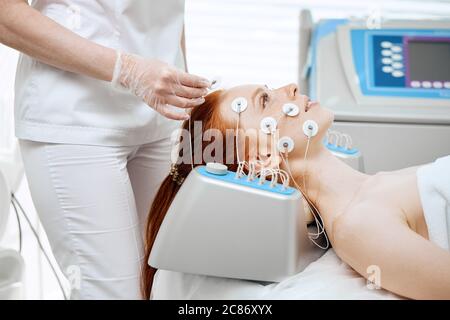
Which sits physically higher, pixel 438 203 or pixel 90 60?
pixel 90 60

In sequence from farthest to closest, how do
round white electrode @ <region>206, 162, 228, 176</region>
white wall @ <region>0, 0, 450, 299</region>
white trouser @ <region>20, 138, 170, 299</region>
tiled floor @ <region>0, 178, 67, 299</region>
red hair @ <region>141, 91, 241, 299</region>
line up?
white wall @ <region>0, 0, 450, 299</region> < tiled floor @ <region>0, 178, 67, 299</region> < red hair @ <region>141, 91, 241, 299</region> < white trouser @ <region>20, 138, 170, 299</region> < round white electrode @ <region>206, 162, 228, 176</region>

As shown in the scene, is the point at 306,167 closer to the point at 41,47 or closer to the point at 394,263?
the point at 394,263

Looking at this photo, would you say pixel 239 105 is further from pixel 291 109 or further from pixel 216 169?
pixel 216 169

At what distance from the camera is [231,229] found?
1078 mm

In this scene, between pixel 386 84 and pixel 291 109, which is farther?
pixel 386 84

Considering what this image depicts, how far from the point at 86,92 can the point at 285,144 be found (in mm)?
479

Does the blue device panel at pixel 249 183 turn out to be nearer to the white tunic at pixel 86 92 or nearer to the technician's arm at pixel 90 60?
the technician's arm at pixel 90 60

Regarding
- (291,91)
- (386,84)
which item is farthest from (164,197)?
(386,84)

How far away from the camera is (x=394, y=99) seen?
1858mm

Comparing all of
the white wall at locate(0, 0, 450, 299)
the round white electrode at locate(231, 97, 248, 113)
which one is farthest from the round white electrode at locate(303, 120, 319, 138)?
the white wall at locate(0, 0, 450, 299)

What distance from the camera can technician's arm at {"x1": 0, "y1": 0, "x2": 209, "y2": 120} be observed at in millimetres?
1118

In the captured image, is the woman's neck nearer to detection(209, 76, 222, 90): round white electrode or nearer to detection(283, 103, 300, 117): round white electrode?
detection(283, 103, 300, 117): round white electrode

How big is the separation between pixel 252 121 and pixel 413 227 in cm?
44

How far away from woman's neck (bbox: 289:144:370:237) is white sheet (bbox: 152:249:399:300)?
12 cm
